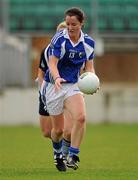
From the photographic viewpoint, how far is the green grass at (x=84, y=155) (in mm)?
10836

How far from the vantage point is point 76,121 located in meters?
11.0

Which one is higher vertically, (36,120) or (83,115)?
(83,115)

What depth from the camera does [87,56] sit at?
36.9 ft

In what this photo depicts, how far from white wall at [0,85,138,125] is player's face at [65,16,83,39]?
1555cm

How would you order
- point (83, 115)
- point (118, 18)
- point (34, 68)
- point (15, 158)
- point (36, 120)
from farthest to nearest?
point (118, 18) < point (34, 68) < point (36, 120) < point (15, 158) < point (83, 115)

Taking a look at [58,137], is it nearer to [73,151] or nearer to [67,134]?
[67,134]

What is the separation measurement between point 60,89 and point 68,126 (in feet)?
2.38

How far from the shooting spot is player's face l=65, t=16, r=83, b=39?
426 inches

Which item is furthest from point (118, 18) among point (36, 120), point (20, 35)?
point (36, 120)

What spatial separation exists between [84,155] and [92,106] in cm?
1151

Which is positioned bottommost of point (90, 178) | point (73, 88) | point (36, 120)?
point (36, 120)

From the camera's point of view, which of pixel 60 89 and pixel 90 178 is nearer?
pixel 90 178

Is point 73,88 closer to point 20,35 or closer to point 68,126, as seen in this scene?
point 68,126

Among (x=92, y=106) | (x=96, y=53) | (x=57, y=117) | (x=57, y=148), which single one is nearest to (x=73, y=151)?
(x=57, y=117)
